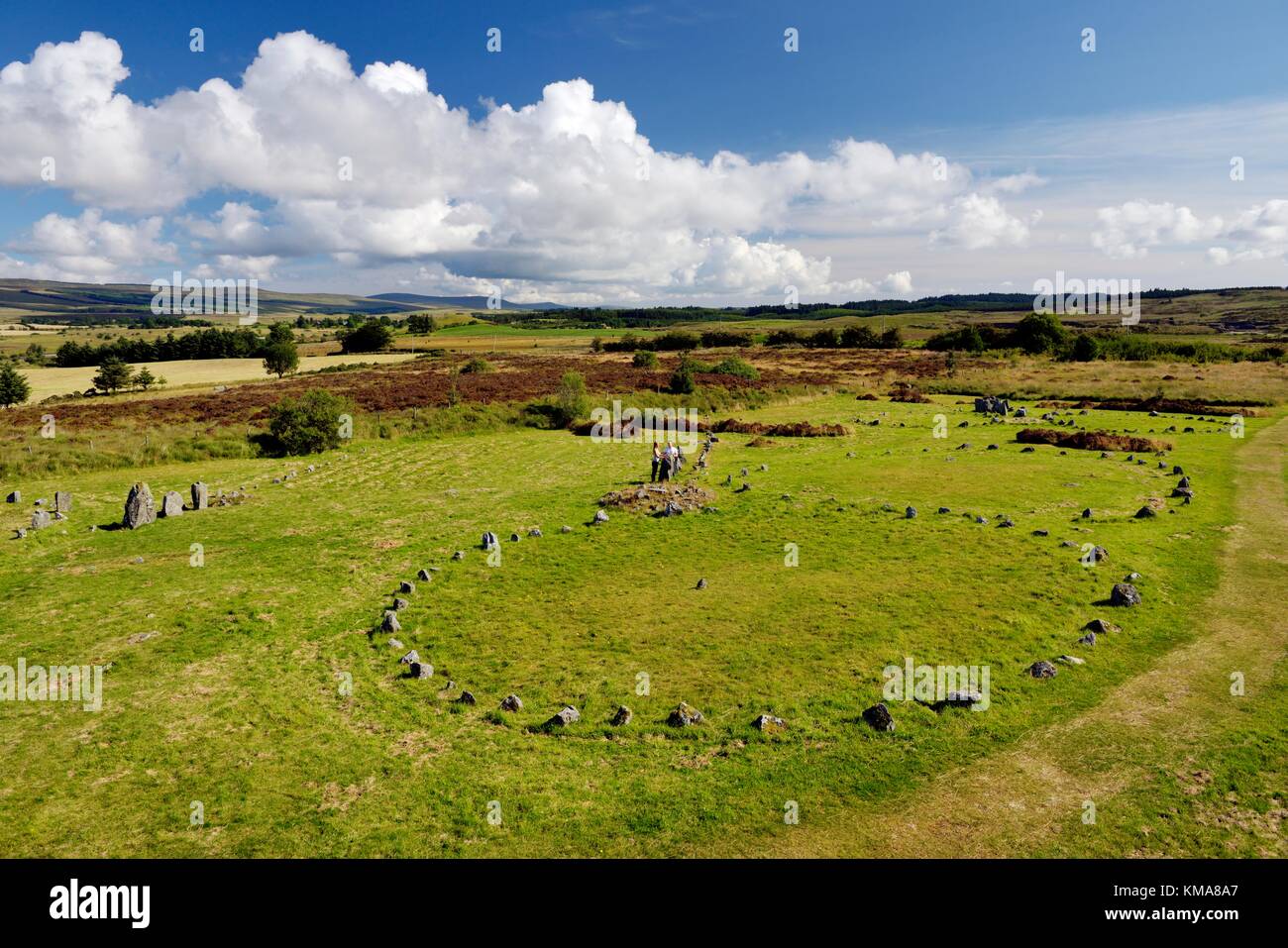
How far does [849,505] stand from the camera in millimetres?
26500

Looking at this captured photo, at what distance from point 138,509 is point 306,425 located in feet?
51.5

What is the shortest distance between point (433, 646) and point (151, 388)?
255ft

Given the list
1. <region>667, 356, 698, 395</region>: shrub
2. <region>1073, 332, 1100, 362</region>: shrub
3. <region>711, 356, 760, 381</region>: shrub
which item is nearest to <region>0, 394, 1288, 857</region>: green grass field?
<region>667, 356, 698, 395</region>: shrub

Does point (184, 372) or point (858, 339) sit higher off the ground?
point (858, 339)

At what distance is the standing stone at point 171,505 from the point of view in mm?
26047

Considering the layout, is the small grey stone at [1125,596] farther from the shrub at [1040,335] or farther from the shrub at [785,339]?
the shrub at [785,339]


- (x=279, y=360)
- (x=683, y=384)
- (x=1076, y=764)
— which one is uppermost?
(x=279, y=360)

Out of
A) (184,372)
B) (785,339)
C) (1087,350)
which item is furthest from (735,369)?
(785,339)

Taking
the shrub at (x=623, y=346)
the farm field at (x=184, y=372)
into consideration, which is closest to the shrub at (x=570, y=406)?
the farm field at (x=184, y=372)

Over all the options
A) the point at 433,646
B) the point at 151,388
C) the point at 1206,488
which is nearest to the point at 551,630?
the point at 433,646

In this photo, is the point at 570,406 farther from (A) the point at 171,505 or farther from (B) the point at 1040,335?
(B) the point at 1040,335

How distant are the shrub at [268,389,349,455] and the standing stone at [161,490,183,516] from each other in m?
13.3

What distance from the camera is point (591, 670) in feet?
46.2
